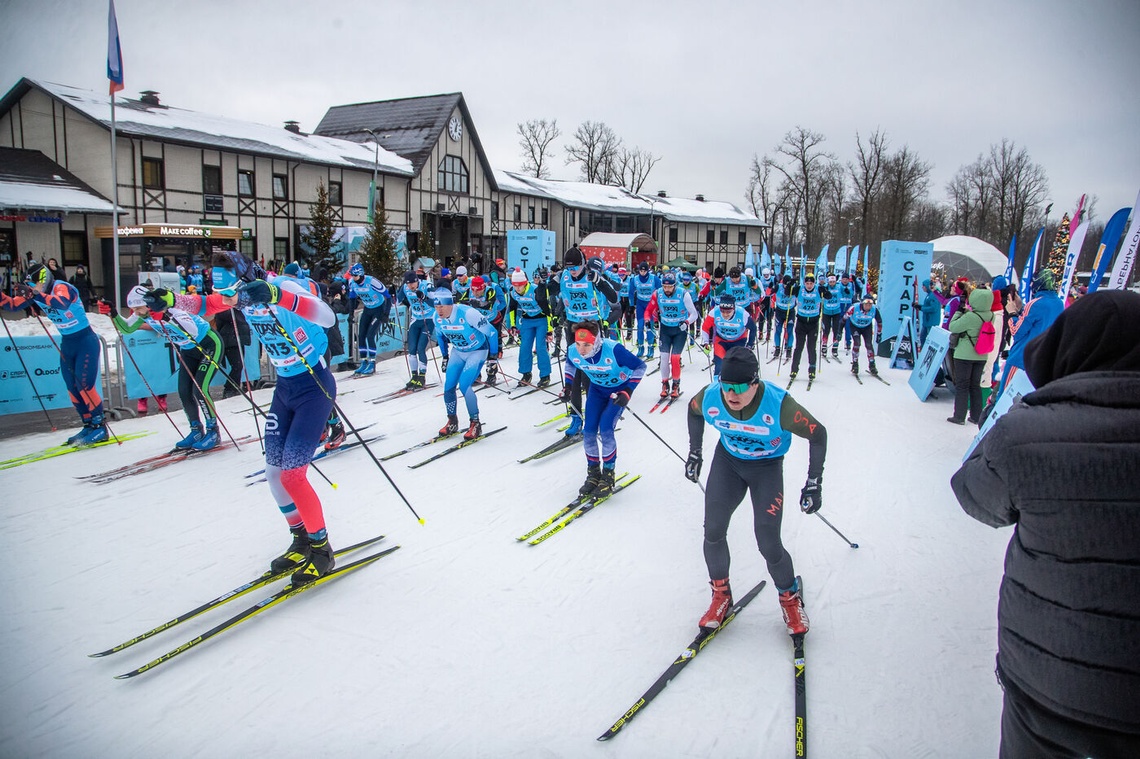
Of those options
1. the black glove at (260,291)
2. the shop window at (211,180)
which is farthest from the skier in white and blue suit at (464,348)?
the shop window at (211,180)

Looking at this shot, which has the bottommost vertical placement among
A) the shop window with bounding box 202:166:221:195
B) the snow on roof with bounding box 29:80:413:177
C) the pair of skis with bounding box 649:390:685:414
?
the pair of skis with bounding box 649:390:685:414

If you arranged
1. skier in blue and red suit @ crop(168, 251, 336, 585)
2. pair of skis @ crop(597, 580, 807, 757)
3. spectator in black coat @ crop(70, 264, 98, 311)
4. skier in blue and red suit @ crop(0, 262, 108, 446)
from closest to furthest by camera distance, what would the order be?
pair of skis @ crop(597, 580, 807, 757) < skier in blue and red suit @ crop(168, 251, 336, 585) < skier in blue and red suit @ crop(0, 262, 108, 446) < spectator in black coat @ crop(70, 264, 98, 311)

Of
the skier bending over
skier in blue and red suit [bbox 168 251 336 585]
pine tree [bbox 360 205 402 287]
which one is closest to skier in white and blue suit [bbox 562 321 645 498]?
the skier bending over

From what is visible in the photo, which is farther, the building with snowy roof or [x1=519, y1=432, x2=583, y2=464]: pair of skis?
the building with snowy roof

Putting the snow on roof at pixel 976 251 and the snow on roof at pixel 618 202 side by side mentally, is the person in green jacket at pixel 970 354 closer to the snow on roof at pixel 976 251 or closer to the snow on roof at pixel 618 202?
the snow on roof at pixel 976 251

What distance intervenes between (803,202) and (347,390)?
153 feet

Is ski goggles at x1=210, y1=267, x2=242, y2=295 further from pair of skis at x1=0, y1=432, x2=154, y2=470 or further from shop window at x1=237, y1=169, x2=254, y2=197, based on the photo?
shop window at x1=237, y1=169, x2=254, y2=197

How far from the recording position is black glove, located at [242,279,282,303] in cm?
417

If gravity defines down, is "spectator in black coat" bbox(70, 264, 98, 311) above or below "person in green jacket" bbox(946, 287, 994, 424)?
above

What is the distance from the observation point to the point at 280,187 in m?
25.2

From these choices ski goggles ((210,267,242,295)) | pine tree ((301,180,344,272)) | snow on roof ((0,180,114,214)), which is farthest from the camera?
pine tree ((301,180,344,272))

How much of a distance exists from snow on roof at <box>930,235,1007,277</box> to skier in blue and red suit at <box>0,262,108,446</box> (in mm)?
33175

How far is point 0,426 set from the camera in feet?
26.8

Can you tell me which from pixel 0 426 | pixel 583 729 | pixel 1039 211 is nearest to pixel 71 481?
pixel 0 426
